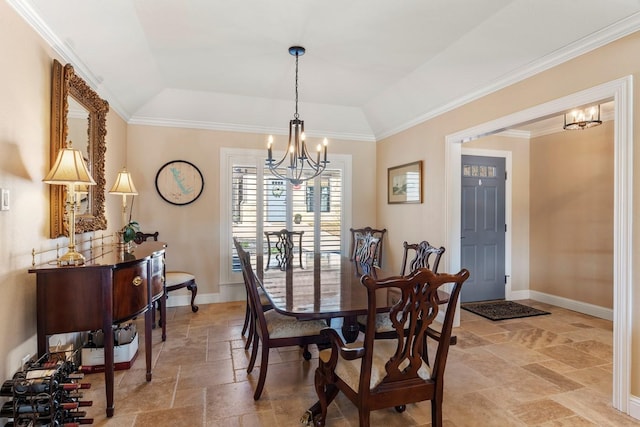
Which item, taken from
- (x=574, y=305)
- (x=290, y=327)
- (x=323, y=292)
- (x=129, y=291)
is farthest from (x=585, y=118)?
(x=129, y=291)

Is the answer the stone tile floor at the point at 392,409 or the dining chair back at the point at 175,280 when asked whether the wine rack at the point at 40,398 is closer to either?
A: the stone tile floor at the point at 392,409

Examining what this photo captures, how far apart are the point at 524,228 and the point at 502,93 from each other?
2.74 metres

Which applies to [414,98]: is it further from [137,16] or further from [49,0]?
[49,0]

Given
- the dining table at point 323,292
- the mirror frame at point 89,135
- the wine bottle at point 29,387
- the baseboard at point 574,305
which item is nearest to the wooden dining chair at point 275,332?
the dining table at point 323,292

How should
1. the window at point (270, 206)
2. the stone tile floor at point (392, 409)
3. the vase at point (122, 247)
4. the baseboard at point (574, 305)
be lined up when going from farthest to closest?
the window at point (270, 206)
the baseboard at point (574, 305)
the vase at point (122, 247)
the stone tile floor at point (392, 409)

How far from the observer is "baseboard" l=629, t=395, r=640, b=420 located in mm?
2143

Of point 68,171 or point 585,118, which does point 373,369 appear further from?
point 585,118

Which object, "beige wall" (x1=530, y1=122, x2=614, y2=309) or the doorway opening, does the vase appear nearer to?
the doorway opening

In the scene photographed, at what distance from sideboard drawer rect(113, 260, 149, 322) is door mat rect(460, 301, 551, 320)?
12.3 ft

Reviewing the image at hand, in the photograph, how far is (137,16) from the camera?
2.63 meters

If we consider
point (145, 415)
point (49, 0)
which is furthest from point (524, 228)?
point (49, 0)

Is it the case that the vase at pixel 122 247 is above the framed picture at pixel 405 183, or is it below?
below

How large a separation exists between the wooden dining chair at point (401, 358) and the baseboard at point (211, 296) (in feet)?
10.2

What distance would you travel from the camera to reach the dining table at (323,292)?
199 cm
